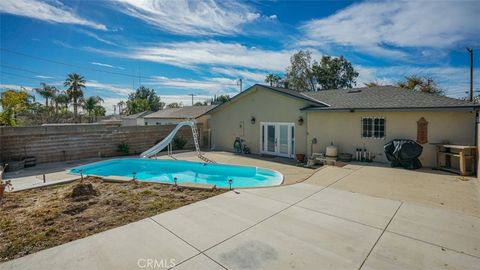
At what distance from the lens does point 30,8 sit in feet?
36.7

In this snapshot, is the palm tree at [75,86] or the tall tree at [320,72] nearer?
the tall tree at [320,72]

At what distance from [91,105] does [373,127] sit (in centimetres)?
4599

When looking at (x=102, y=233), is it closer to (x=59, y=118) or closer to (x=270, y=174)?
(x=270, y=174)

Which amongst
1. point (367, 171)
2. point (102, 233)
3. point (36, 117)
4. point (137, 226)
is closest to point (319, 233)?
point (137, 226)

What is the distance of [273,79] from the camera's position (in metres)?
41.9

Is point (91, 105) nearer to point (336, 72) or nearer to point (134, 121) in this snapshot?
point (134, 121)

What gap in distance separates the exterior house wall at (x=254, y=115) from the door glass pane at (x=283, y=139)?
0.51 metres

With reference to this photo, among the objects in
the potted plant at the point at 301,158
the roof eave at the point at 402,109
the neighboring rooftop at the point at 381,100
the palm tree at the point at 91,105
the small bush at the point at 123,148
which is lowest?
the potted plant at the point at 301,158

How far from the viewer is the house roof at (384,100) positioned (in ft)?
32.3

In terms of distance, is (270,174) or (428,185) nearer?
(428,185)

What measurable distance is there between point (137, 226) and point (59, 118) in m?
45.4

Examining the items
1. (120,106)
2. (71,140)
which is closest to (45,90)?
(120,106)

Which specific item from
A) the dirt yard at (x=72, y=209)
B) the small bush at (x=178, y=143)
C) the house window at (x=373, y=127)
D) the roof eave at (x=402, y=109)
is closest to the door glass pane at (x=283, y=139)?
the roof eave at (x=402, y=109)

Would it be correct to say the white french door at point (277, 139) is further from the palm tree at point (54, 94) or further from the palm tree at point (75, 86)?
the palm tree at point (54, 94)
